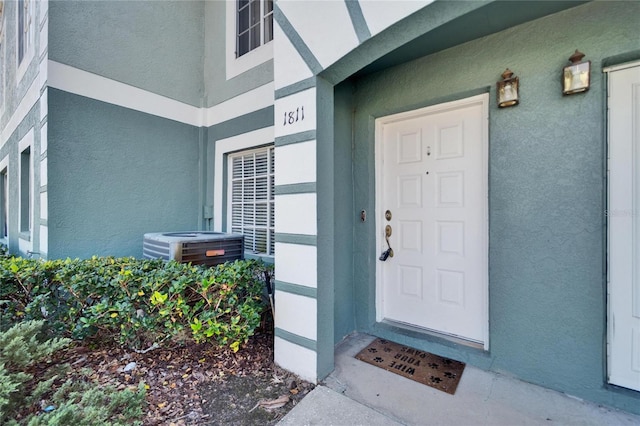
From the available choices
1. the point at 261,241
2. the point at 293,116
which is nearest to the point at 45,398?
the point at 261,241

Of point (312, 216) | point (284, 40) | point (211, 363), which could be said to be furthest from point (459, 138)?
point (211, 363)

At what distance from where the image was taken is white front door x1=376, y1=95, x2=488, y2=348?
2.60 meters

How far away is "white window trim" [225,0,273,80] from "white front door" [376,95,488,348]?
1882mm

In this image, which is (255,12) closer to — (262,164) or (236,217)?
(262,164)

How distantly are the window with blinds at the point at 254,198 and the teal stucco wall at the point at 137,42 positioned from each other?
1.33 m

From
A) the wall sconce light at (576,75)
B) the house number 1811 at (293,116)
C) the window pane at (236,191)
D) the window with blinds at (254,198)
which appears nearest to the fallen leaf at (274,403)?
the window with blinds at (254,198)

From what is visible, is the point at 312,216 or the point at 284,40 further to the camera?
the point at 284,40

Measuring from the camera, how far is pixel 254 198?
3.97 meters

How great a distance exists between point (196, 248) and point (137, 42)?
2.96m

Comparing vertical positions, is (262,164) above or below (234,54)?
below

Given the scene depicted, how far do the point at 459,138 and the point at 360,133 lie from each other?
0.97 metres

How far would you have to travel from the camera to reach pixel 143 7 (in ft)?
12.9

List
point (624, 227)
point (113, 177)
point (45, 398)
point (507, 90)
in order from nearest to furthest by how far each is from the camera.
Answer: point (45, 398) → point (624, 227) → point (507, 90) → point (113, 177)

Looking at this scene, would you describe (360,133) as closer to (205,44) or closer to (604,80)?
(604,80)
